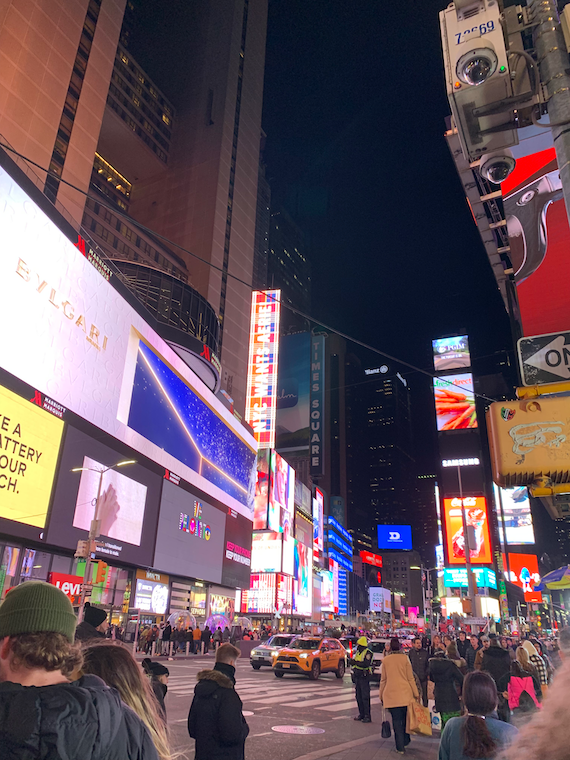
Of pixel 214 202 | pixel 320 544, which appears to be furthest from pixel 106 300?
pixel 320 544

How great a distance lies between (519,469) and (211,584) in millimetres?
48385

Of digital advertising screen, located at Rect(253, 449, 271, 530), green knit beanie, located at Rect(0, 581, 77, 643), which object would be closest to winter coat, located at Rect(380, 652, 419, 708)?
green knit beanie, located at Rect(0, 581, 77, 643)

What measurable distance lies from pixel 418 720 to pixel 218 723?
5895 millimetres

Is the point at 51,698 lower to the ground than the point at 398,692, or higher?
higher

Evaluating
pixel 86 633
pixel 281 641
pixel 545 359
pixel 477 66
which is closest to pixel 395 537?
pixel 281 641

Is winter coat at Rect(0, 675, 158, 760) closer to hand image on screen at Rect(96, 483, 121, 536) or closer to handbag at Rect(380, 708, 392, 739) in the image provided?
handbag at Rect(380, 708, 392, 739)

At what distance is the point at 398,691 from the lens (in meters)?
9.34

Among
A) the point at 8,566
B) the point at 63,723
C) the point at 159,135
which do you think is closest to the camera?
the point at 63,723

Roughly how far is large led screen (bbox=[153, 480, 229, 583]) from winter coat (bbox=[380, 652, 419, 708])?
3029 cm

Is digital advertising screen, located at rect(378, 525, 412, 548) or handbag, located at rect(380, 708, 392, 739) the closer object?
handbag, located at rect(380, 708, 392, 739)

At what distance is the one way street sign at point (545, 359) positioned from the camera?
4.39 meters

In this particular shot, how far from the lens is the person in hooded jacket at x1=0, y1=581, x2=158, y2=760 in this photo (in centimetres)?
166

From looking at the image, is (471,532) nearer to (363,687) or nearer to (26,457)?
(26,457)

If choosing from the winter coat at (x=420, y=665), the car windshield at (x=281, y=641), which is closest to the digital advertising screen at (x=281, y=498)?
the car windshield at (x=281, y=641)
